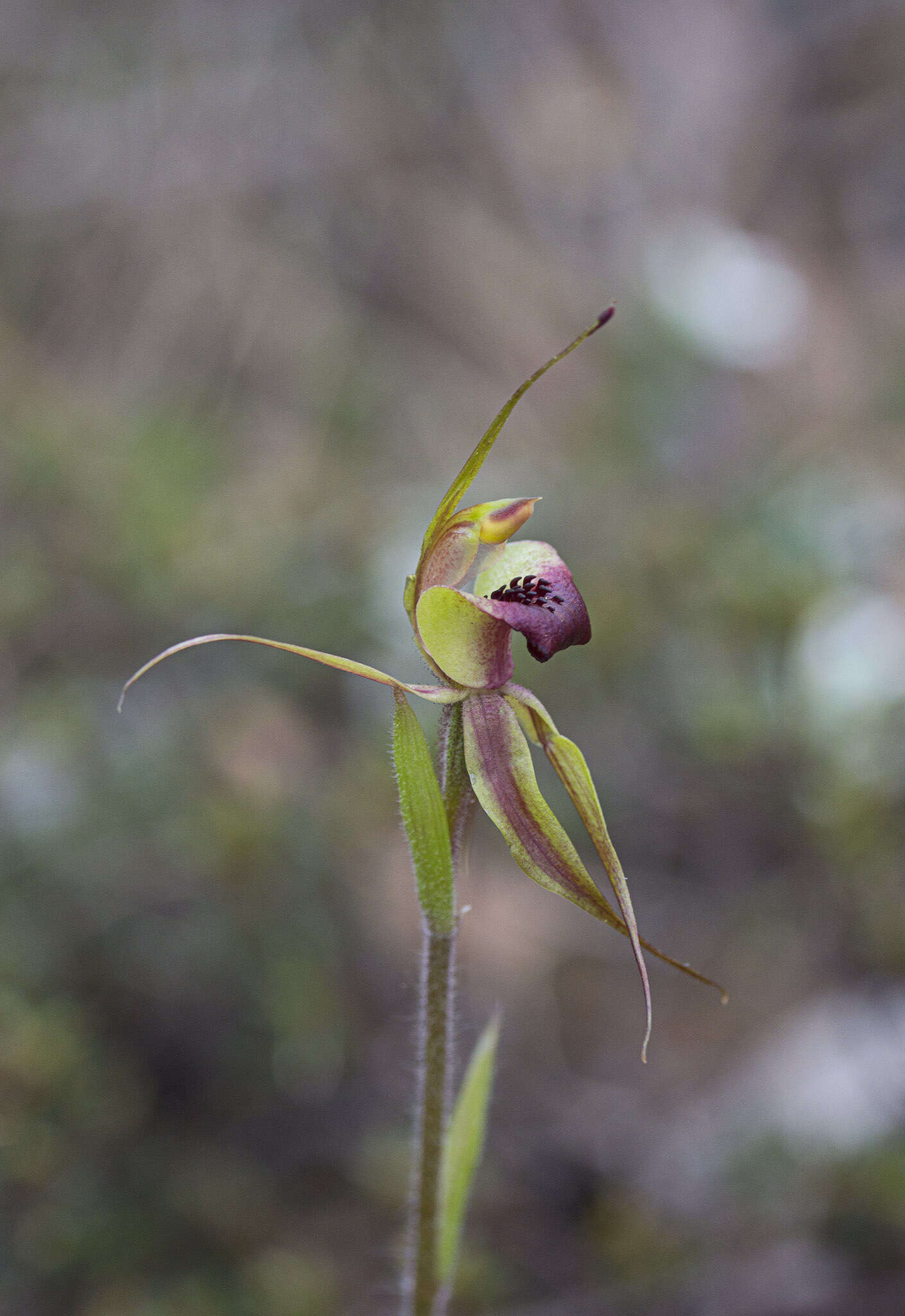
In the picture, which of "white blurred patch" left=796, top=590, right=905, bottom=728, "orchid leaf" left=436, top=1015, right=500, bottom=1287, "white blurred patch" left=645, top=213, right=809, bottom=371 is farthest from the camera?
"white blurred patch" left=645, top=213, right=809, bottom=371

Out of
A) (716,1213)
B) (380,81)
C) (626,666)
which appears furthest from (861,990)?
(380,81)

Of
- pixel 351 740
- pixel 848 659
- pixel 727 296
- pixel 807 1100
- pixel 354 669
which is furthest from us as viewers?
pixel 727 296

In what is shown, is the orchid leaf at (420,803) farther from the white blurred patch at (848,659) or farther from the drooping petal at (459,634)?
the white blurred patch at (848,659)

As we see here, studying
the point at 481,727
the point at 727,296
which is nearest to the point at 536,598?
the point at 481,727

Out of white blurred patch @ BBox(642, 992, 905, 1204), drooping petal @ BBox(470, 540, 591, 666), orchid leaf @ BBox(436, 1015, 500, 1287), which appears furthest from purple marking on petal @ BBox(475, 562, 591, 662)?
white blurred patch @ BBox(642, 992, 905, 1204)

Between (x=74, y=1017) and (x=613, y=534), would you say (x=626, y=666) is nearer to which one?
(x=613, y=534)

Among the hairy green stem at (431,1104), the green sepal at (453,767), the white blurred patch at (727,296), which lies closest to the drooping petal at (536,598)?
the green sepal at (453,767)

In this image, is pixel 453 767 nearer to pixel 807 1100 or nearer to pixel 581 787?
pixel 581 787

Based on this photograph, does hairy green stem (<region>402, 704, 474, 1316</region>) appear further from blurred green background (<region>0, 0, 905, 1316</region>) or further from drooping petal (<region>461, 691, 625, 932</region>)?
blurred green background (<region>0, 0, 905, 1316</region>)
